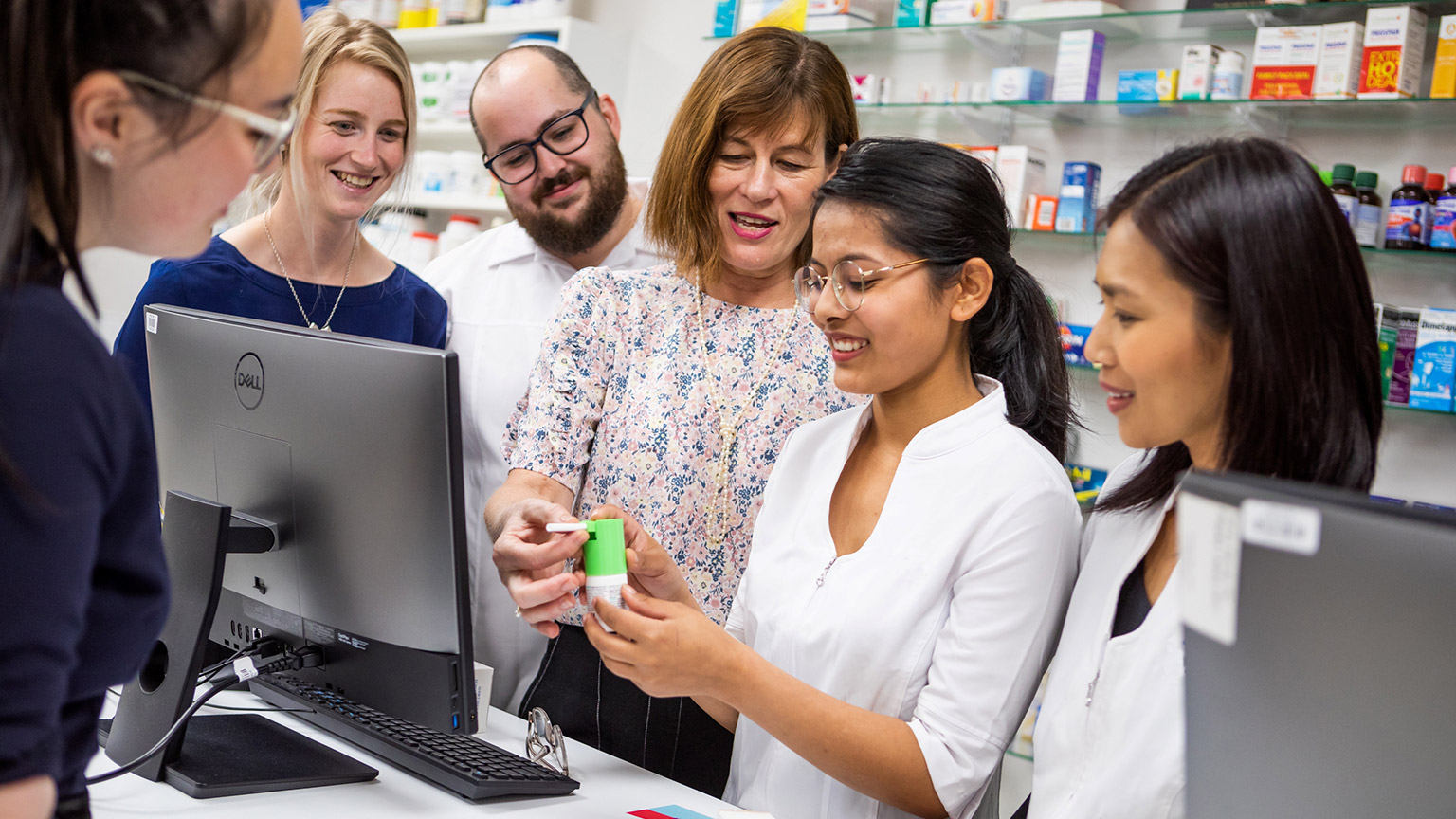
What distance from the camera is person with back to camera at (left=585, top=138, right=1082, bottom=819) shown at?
1.42 m

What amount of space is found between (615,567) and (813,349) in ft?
2.31

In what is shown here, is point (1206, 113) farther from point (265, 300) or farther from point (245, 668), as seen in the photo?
point (245, 668)

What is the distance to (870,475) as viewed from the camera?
1.70 metres

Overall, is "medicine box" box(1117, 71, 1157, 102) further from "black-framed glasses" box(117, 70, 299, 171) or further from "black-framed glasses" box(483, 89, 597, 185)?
"black-framed glasses" box(117, 70, 299, 171)

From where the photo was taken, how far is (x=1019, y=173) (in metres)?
3.06

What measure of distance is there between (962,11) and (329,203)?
73.7 inches

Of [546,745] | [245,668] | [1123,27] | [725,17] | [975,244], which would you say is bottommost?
[546,745]

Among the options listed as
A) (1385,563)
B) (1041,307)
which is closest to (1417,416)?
(1041,307)

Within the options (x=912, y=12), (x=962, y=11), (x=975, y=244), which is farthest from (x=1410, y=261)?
(x=975, y=244)

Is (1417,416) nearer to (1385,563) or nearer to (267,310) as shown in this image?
(1385,563)

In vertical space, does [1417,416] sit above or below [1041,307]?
below

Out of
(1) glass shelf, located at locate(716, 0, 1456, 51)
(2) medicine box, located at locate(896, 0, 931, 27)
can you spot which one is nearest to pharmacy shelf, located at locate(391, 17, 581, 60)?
(1) glass shelf, located at locate(716, 0, 1456, 51)

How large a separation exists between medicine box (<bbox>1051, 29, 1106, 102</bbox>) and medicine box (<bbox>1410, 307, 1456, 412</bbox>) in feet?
3.23

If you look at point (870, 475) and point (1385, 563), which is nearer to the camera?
point (1385, 563)
